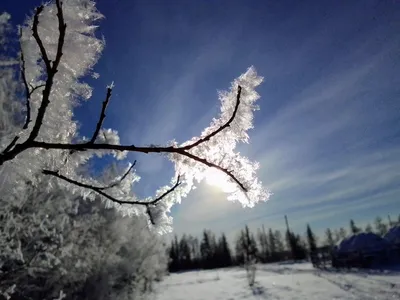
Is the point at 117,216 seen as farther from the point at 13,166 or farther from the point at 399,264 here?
the point at 399,264

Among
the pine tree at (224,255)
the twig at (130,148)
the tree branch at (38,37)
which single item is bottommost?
the twig at (130,148)

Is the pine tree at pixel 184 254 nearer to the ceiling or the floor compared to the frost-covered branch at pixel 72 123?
nearer to the ceiling

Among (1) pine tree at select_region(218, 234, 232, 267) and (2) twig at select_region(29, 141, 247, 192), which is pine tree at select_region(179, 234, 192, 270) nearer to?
(1) pine tree at select_region(218, 234, 232, 267)

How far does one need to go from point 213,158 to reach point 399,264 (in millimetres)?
35745

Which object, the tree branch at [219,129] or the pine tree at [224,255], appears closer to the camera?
the tree branch at [219,129]

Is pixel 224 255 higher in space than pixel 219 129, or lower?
higher

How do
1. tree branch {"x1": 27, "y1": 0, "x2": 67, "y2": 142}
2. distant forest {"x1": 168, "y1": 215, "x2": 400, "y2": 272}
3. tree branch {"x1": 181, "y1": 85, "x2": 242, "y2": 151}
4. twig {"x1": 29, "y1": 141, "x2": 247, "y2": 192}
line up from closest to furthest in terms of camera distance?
tree branch {"x1": 27, "y1": 0, "x2": 67, "y2": 142} < twig {"x1": 29, "y1": 141, "x2": 247, "y2": 192} < tree branch {"x1": 181, "y1": 85, "x2": 242, "y2": 151} < distant forest {"x1": 168, "y1": 215, "x2": 400, "y2": 272}

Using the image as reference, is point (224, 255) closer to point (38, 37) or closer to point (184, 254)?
point (184, 254)

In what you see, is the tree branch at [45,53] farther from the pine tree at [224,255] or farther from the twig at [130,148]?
the pine tree at [224,255]

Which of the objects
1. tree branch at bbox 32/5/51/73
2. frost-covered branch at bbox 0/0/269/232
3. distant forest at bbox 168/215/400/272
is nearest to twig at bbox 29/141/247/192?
frost-covered branch at bbox 0/0/269/232

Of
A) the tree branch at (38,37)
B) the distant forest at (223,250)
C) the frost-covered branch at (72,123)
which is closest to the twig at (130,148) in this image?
the frost-covered branch at (72,123)

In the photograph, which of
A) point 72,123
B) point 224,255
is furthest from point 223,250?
point 72,123

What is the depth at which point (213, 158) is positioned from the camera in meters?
1.28

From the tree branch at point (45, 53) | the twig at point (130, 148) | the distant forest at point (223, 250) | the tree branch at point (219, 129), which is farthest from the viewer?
the distant forest at point (223, 250)
